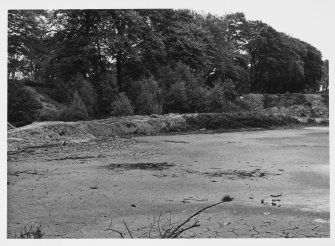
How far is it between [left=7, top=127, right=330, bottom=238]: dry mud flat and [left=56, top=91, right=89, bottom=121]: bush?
1933 millimetres

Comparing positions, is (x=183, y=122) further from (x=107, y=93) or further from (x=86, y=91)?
(x=86, y=91)

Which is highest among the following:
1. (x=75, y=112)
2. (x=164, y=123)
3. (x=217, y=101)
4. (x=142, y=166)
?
(x=217, y=101)

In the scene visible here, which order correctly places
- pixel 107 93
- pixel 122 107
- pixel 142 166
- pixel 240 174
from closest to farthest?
1. pixel 240 174
2. pixel 142 166
3. pixel 107 93
4. pixel 122 107

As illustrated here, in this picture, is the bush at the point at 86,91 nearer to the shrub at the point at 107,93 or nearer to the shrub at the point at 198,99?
the shrub at the point at 107,93

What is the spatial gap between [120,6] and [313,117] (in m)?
5.35

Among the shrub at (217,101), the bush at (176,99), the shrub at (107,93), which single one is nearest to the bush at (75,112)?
the shrub at (107,93)

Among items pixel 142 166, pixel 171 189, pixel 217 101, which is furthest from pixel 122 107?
pixel 171 189

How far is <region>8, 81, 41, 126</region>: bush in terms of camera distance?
6.09 m

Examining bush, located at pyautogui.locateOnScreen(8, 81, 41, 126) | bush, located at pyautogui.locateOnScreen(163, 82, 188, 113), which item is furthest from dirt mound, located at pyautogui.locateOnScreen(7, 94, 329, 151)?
bush, located at pyautogui.locateOnScreen(163, 82, 188, 113)

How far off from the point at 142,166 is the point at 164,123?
4263 mm

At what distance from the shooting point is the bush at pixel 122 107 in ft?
30.7

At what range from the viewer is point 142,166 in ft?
17.6

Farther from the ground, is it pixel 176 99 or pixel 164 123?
pixel 176 99

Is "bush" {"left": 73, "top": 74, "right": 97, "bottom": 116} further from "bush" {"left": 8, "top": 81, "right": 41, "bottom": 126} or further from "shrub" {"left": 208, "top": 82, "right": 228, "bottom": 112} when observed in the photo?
"shrub" {"left": 208, "top": 82, "right": 228, "bottom": 112}
